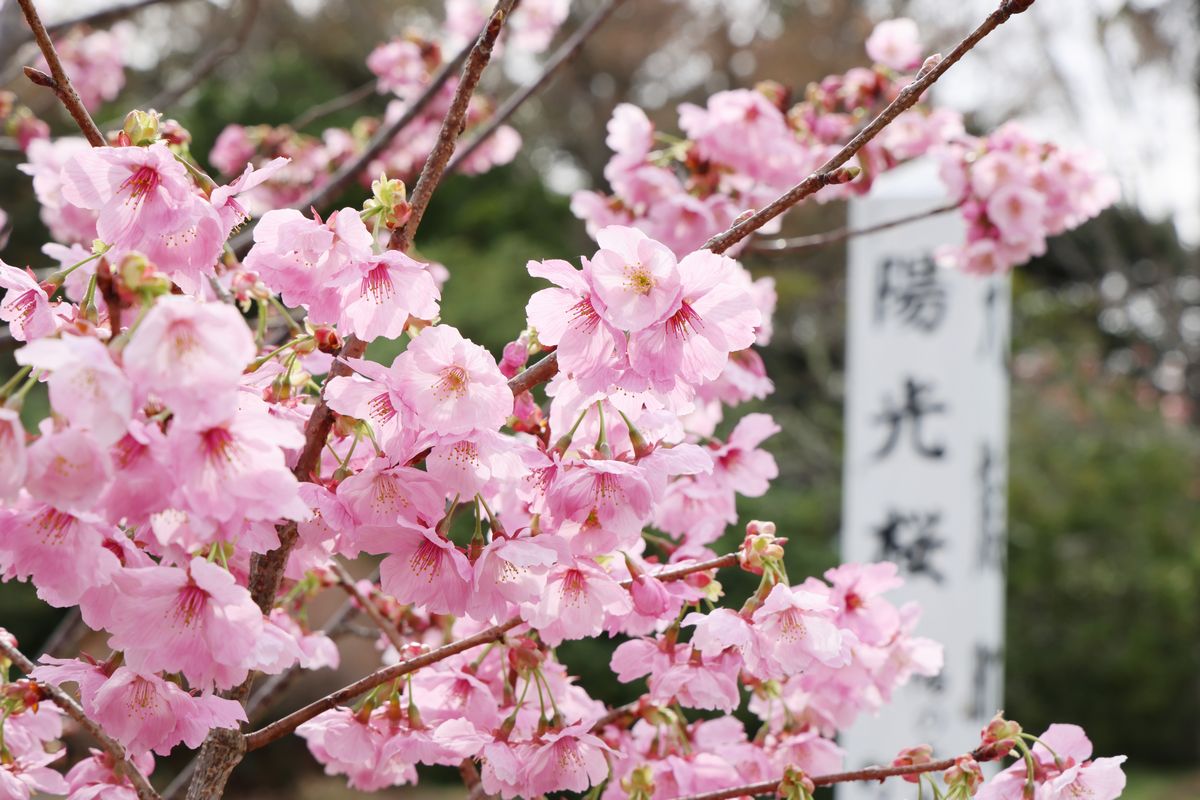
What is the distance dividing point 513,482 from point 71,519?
0.88ft

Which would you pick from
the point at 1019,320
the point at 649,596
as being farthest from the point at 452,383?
the point at 1019,320

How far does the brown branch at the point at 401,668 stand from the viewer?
77cm

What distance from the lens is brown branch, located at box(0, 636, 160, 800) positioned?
25.4 inches

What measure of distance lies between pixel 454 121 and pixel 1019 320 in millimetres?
7888

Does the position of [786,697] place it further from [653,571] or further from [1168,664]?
[1168,664]

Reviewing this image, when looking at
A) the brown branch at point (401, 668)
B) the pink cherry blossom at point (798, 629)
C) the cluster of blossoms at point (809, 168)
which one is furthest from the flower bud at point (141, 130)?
the cluster of blossoms at point (809, 168)

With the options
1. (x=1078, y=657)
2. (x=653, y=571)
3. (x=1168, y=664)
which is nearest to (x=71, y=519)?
(x=653, y=571)

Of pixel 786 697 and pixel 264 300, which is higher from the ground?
pixel 264 300

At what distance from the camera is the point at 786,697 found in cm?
102

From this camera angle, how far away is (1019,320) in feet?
26.2

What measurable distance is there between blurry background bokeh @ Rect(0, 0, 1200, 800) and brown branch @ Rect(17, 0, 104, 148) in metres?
3.93

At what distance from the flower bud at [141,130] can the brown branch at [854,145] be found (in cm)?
35

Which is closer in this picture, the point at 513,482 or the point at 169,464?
the point at 169,464

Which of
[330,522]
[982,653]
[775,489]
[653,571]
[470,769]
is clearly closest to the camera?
[330,522]
